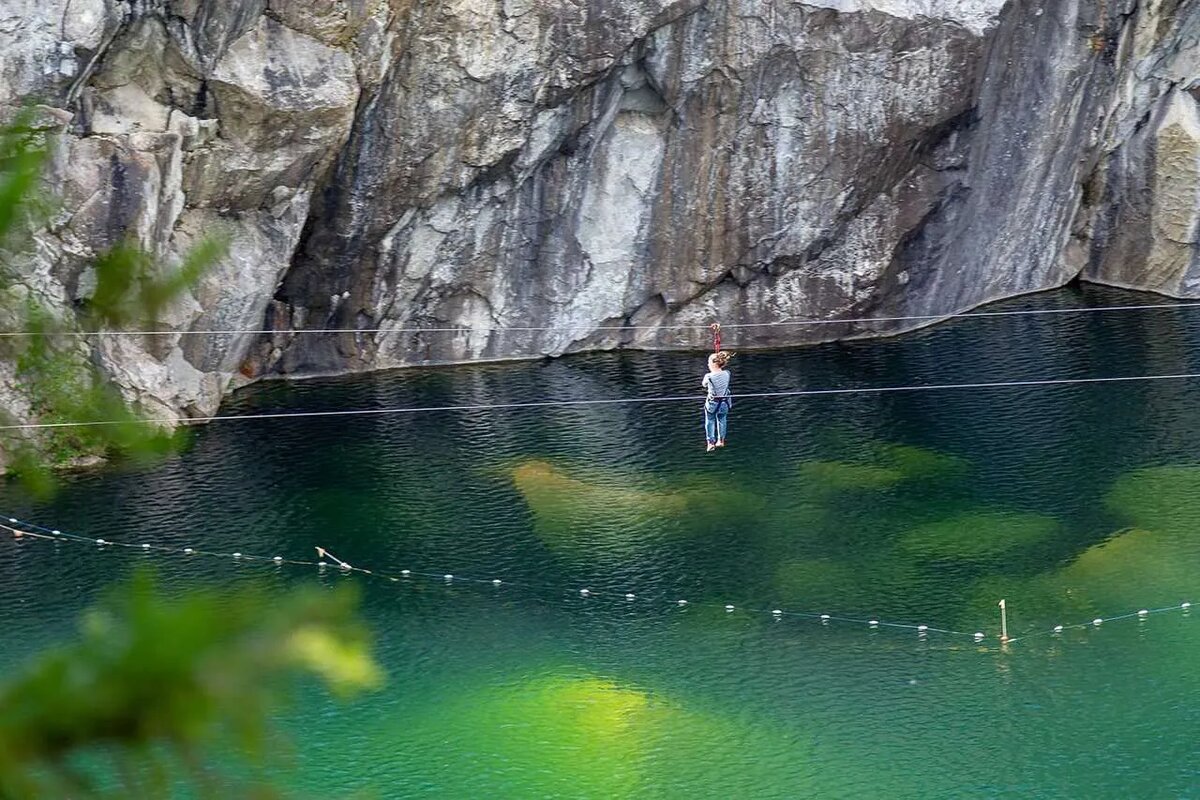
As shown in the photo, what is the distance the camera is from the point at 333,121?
22.0m

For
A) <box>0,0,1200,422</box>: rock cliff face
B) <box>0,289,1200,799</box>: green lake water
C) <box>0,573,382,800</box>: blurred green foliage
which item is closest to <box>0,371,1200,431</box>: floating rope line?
<box>0,289,1200,799</box>: green lake water

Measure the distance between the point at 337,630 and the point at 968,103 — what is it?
24.0 metres

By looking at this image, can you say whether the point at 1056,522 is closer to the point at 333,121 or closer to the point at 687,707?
the point at 687,707

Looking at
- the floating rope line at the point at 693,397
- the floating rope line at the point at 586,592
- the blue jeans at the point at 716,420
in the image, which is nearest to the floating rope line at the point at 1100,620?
the floating rope line at the point at 586,592

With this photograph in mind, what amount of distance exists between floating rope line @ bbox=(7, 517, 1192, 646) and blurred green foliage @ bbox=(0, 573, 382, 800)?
14.2 meters

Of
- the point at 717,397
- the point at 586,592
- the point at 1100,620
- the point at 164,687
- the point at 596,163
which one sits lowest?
the point at 1100,620

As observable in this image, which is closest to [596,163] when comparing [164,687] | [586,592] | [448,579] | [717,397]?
[717,397]

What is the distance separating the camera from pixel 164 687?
2.50 metres

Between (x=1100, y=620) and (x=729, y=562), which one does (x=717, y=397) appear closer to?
(x=729, y=562)

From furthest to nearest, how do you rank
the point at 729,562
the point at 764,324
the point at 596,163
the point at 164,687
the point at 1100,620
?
the point at 764,324, the point at 596,163, the point at 729,562, the point at 1100,620, the point at 164,687

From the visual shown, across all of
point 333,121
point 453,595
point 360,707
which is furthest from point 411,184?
point 360,707

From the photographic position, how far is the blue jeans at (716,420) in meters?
18.2

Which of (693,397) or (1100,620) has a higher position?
(693,397)

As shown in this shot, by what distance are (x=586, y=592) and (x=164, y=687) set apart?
15.0 m
